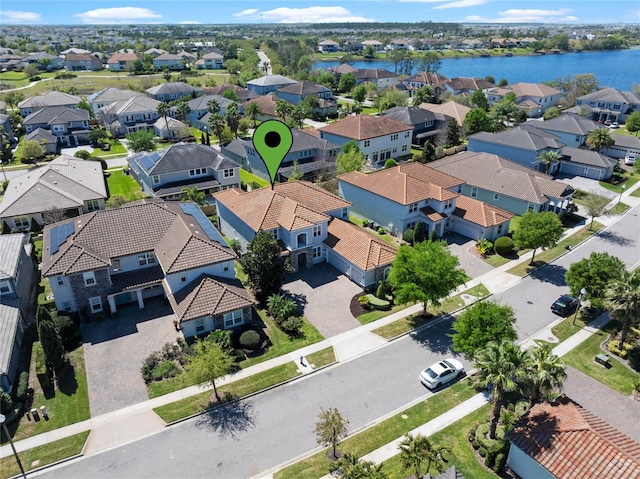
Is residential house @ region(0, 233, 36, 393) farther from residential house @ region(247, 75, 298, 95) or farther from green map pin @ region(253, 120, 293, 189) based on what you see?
residential house @ region(247, 75, 298, 95)

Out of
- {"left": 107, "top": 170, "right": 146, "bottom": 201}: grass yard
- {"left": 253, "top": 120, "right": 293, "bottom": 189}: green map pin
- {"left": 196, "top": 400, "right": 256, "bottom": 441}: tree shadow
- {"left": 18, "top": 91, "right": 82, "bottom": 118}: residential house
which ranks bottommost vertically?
{"left": 196, "top": 400, "right": 256, "bottom": 441}: tree shadow

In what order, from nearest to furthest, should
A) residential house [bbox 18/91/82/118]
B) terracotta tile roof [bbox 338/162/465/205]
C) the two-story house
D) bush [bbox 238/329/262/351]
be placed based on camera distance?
bush [bbox 238/329/262/351] < terracotta tile roof [bbox 338/162/465/205] < the two-story house < residential house [bbox 18/91/82/118]

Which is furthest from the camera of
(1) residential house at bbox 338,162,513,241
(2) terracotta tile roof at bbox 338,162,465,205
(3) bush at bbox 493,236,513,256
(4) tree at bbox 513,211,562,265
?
(2) terracotta tile roof at bbox 338,162,465,205

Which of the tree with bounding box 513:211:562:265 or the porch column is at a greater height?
the tree with bounding box 513:211:562:265

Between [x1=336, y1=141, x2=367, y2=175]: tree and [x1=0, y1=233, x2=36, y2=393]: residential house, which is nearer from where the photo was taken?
[x1=0, y1=233, x2=36, y2=393]: residential house

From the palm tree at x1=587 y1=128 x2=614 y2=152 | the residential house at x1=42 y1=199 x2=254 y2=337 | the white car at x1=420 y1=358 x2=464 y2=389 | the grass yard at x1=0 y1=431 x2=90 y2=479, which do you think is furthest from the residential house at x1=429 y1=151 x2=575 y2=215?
the grass yard at x1=0 y1=431 x2=90 y2=479

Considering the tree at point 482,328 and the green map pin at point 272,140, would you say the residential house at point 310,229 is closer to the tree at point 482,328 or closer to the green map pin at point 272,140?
the green map pin at point 272,140
